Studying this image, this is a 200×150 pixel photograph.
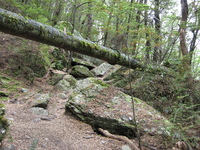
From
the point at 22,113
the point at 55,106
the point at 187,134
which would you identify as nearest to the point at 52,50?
the point at 55,106

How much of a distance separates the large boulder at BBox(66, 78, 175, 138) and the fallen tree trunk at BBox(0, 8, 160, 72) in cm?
150

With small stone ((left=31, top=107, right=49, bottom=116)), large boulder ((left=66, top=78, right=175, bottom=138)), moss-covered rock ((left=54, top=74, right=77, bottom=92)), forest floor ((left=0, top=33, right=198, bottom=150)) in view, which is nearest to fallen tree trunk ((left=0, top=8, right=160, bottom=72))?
large boulder ((left=66, top=78, right=175, bottom=138))

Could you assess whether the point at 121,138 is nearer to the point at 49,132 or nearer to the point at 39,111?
the point at 49,132

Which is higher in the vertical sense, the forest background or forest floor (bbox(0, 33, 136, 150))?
the forest background

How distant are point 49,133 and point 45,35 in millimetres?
2989

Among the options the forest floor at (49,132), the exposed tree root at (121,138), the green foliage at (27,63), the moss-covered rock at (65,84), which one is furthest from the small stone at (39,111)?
the green foliage at (27,63)

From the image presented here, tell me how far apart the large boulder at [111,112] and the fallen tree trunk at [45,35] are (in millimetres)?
1500

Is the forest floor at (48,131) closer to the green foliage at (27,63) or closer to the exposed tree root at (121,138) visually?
the exposed tree root at (121,138)

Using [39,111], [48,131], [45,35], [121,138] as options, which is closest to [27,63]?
[45,35]

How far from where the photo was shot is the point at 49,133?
11.0ft

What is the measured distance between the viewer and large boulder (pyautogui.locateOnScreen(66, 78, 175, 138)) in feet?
12.6

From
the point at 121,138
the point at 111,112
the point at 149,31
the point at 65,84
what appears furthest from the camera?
the point at 65,84

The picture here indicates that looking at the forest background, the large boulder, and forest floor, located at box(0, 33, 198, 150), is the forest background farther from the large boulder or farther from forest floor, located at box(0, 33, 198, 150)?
forest floor, located at box(0, 33, 198, 150)

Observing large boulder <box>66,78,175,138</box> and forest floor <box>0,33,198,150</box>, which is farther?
large boulder <box>66,78,175,138</box>
